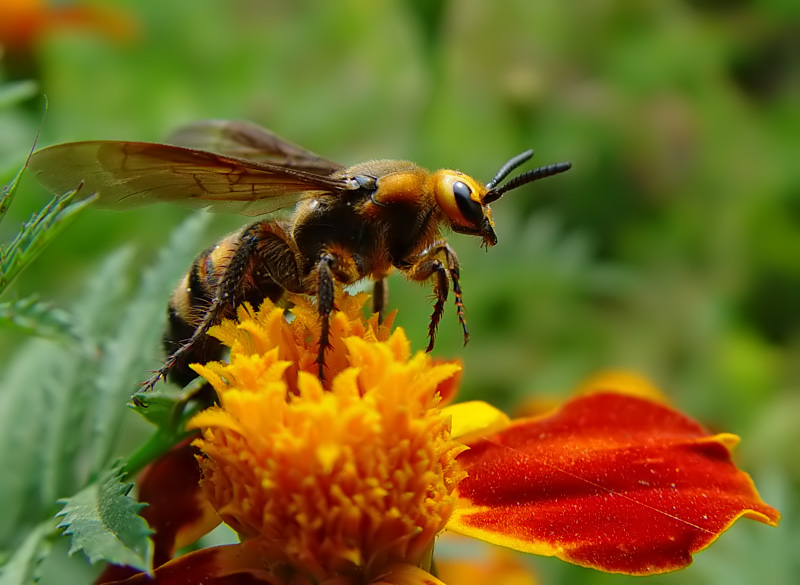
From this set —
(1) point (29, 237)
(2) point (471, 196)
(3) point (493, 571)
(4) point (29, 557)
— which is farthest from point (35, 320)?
(3) point (493, 571)

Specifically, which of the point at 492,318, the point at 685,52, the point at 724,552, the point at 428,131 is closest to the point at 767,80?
the point at 685,52

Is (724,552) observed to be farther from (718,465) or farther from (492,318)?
(492,318)

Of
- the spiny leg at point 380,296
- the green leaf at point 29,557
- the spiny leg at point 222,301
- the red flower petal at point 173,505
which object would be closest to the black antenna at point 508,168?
the spiny leg at point 380,296

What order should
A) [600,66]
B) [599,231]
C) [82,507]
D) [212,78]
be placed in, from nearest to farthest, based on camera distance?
[82,507]
[212,78]
[599,231]
[600,66]

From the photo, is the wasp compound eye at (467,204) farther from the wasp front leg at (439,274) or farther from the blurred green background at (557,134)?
the blurred green background at (557,134)

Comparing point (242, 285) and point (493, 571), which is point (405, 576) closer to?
point (242, 285)

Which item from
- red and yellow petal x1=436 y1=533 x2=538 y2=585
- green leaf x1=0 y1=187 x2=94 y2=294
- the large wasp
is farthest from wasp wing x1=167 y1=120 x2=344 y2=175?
red and yellow petal x1=436 y1=533 x2=538 y2=585
